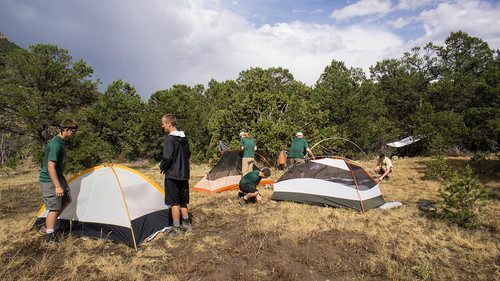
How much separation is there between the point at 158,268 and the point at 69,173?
41.9ft

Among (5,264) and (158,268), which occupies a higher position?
(5,264)

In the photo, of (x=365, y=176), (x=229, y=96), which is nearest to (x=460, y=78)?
(x=229, y=96)

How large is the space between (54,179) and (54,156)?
33 centimetres

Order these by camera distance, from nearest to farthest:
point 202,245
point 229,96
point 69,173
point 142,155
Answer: point 202,245 → point 69,173 → point 229,96 → point 142,155

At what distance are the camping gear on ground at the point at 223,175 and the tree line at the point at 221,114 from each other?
4.13 metres

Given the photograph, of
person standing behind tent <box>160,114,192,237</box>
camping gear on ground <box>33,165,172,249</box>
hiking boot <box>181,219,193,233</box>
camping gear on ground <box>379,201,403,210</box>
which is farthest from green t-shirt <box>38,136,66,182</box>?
camping gear on ground <box>379,201,403,210</box>

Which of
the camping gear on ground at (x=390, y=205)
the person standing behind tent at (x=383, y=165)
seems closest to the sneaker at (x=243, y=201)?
the camping gear on ground at (x=390, y=205)

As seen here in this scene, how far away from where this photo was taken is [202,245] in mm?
4180

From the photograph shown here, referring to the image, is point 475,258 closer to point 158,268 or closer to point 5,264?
point 158,268

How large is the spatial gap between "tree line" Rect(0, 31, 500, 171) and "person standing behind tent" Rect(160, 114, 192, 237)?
7400 mm

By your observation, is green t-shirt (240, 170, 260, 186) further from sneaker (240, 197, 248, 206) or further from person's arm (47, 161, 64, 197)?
person's arm (47, 161, 64, 197)

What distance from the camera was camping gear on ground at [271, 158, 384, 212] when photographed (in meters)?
5.96

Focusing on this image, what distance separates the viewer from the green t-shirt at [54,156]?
377 cm

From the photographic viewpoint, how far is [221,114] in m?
14.3
